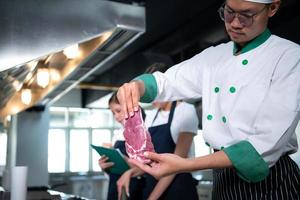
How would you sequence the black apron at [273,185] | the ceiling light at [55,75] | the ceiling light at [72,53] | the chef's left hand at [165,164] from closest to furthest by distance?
the chef's left hand at [165,164] < the black apron at [273,185] < the ceiling light at [72,53] < the ceiling light at [55,75]

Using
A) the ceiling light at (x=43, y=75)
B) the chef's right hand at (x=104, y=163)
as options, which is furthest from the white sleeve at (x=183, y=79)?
the ceiling light at (x=43, y=75)

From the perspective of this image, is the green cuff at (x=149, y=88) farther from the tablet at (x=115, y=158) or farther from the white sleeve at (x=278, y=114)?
the tablet at (x=115, y=158)

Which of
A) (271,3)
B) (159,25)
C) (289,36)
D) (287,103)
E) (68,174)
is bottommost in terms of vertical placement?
(68,174)

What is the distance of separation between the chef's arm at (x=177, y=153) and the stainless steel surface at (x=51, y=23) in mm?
527

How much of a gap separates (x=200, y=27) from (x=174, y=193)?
1.52 meters

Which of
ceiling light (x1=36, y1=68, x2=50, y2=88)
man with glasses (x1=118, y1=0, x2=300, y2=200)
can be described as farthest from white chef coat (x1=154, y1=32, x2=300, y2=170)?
ceiling light (x1=36, y1=68, x2=50, y2=88)

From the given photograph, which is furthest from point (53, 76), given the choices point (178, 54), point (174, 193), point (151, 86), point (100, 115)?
point (100, 115)

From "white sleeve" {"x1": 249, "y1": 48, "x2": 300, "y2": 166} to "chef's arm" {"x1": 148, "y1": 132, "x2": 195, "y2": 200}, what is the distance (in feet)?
2.52

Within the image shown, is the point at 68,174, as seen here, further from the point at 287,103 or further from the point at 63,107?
the point at 287,103

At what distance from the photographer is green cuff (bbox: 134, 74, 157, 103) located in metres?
1.02

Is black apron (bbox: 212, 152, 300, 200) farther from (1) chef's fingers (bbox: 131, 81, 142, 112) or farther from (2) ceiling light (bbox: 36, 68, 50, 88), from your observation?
(2) ceiling light (bbox: 36, 68, 50, 88)

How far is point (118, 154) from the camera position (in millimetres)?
1854

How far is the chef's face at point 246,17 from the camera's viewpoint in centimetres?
88

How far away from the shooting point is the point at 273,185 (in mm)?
956
